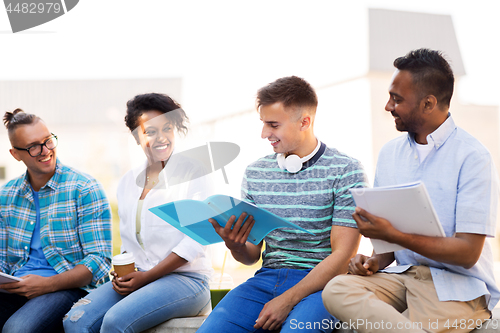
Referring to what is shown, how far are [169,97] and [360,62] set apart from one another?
372 cm

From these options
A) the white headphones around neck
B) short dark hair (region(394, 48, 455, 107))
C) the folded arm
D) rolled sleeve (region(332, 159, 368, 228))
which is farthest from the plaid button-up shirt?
short dark hair (region(394, 48, 455, 107))

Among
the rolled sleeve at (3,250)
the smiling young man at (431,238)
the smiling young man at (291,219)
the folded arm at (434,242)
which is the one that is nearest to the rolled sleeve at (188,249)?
the smiling young man at (291,219)

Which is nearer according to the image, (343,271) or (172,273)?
(343,271)

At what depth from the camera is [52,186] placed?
2.23m

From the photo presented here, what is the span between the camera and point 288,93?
1759mm

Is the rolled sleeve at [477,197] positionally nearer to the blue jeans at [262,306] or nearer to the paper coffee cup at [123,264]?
the blue jeans at [262,306]

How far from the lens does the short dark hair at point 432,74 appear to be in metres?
1.55

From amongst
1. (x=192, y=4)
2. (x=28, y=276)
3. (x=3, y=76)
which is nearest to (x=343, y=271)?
(x=28, y=276)

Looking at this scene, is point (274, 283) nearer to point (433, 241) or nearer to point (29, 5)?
point (433, 241)

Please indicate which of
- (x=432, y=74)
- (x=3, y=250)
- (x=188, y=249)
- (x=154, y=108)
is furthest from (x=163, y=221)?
(x=432, y=74)

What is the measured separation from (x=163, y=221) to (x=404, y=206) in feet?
3.63

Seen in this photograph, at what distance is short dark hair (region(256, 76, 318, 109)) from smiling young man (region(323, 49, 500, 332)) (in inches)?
13.5

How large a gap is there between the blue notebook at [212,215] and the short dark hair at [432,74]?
679mm

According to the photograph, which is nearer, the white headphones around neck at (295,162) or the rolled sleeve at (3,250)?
the white headphones around neck at (295,162)
